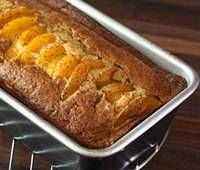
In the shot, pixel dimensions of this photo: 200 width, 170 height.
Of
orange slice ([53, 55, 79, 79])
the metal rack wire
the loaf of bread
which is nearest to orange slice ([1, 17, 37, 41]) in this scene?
the loaf of bread

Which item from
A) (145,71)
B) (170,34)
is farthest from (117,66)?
(170,34)

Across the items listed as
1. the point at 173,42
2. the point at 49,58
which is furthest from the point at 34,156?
the point at 173,42

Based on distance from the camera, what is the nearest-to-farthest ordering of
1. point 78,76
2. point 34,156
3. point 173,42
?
point 78,76
point 34,156
point 173,42

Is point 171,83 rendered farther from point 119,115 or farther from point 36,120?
point 36,120

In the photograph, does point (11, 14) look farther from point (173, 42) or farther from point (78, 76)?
point (173, 42)

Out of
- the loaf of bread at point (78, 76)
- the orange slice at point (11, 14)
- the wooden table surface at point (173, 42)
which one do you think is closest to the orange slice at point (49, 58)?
the loaf of bread at point (78, 76)

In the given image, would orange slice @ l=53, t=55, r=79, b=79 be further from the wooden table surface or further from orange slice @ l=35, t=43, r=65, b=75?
the wooden table surface
